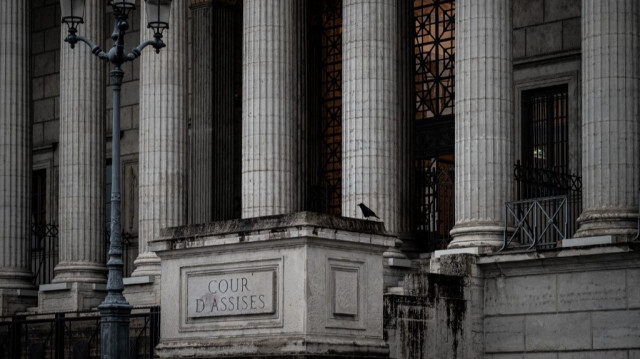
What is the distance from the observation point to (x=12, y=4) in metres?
40.4

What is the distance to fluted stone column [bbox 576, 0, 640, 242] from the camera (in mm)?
28359

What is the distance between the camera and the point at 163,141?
120ft

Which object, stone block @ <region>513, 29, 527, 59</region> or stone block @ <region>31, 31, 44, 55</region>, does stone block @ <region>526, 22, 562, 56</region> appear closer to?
stone block @ <region>513, 29, 527, 59</region>

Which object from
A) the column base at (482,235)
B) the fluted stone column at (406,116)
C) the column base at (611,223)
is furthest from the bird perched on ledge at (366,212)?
the column base at (611,223)

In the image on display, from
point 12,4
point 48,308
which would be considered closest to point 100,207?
point 48,308

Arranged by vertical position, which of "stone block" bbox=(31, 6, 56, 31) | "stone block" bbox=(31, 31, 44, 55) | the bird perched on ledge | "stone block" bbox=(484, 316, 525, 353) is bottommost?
"stone block" bbox=(484, 316, 525, 353)

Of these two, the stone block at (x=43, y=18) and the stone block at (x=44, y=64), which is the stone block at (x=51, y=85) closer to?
the stone block at (x=44, y=64)

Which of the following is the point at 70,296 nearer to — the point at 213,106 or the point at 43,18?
the point at 213,106

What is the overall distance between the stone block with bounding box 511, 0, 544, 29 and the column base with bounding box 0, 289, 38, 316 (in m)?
15.3

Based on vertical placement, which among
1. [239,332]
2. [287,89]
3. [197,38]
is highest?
[197,38]

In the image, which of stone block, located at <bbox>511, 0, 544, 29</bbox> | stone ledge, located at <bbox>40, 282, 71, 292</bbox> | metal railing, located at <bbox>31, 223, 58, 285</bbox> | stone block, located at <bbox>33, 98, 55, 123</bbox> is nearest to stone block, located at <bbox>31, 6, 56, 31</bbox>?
stone block, located at <bbox>33, 98, 55, 123</bbox>

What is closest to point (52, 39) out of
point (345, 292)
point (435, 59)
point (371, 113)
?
point (435, 59)

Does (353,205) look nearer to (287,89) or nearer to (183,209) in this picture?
(287,89)

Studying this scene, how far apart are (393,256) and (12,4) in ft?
48.6
